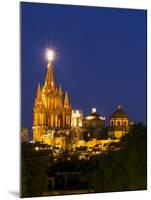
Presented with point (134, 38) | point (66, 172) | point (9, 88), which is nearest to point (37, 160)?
point (66, 172)

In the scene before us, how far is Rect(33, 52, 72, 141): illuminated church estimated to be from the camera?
4570 millimetres

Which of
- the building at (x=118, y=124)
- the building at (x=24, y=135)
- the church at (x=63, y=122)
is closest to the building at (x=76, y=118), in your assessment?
the church at (x=63, y=122)

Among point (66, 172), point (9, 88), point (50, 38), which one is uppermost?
point (50, 38)

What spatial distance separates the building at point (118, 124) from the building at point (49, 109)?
0.43 meters

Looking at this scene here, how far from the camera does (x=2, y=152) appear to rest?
439cm

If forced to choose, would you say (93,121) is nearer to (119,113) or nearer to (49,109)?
(119,113)

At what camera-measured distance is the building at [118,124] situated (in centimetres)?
477

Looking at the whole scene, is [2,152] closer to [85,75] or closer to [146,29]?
[85,75]

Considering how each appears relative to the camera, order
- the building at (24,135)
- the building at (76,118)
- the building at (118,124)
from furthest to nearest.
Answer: the building at (118,124), the building at (76,118), the building at (24,135)

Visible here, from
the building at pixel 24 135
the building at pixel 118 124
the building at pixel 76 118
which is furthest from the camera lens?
the building at pixel 118 124

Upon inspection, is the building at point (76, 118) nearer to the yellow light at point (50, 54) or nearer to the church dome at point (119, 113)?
the church dome at point (119, 113)

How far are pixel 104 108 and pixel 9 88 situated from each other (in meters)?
0.97

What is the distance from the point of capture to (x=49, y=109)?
4.70 meters

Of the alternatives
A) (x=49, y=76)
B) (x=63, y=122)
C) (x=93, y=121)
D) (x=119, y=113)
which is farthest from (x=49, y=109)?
(x=119, y=113)
